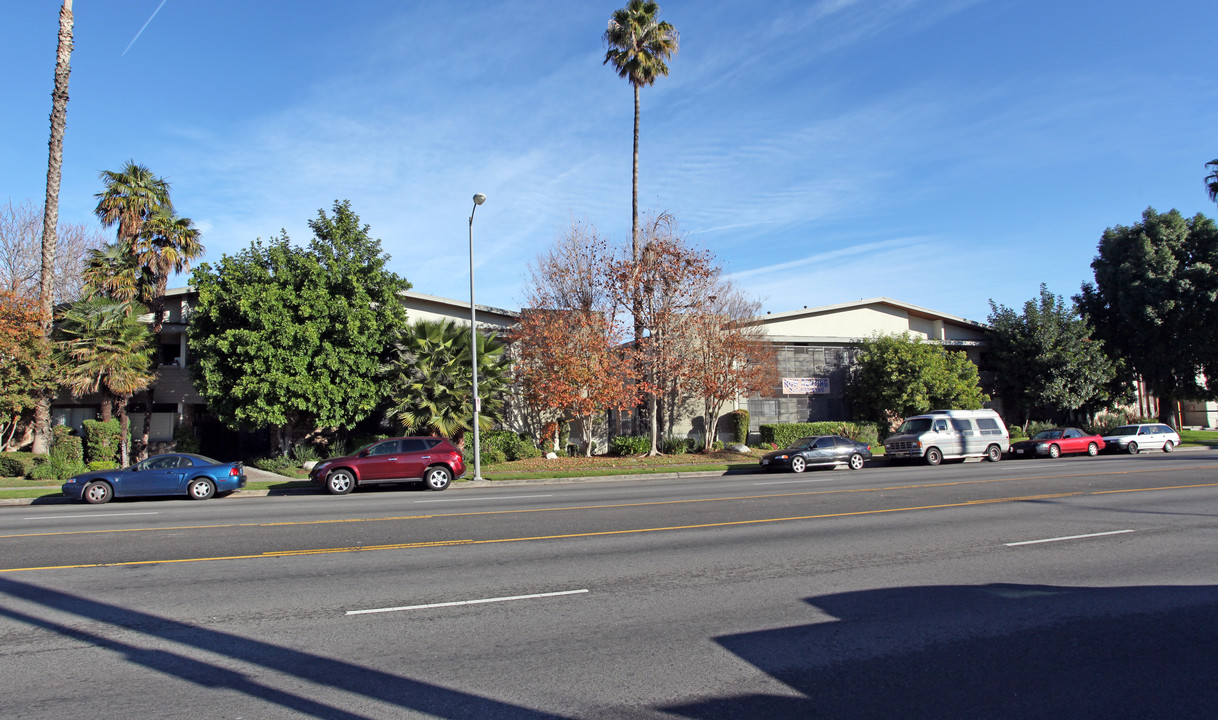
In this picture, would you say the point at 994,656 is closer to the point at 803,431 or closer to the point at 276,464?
the point at 276,464

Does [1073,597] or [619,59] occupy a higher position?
[619,59]

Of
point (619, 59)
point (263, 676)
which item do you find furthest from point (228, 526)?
point (619, 59)

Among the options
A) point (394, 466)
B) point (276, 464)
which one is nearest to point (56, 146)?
point (276, 464)

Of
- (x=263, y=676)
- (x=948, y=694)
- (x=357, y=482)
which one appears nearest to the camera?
(x=948, y=694)

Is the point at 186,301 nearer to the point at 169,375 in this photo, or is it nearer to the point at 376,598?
the point at 169,375

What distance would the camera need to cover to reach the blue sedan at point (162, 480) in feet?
59.5

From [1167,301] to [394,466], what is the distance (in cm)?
3940

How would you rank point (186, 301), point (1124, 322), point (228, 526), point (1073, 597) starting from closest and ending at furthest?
point (1073, 597), point (228, 526), point (186, 301), point (1124, 322)

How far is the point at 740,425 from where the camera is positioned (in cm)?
3241

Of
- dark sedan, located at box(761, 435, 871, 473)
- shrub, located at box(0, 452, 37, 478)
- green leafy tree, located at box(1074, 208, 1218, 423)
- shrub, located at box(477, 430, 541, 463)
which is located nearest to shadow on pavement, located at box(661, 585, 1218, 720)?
dark sedan, located at box(761, 435, 871, 473)

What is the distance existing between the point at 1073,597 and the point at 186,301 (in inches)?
1238

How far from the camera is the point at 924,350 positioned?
108 feet

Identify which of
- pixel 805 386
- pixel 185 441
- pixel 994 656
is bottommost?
pixel 994 656

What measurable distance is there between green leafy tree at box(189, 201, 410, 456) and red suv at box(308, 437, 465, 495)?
515cm
